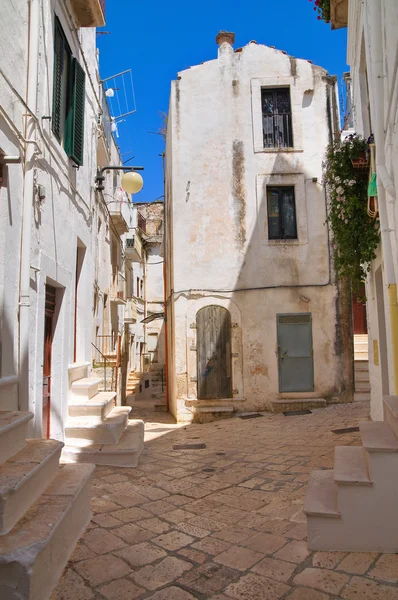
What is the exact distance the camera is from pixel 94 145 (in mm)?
8273

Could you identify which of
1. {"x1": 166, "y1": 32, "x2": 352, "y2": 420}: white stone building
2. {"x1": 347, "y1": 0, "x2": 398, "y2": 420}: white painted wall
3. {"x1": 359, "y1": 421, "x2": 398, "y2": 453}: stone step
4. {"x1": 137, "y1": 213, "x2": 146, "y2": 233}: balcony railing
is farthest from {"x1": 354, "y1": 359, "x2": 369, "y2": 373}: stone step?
{"x1": 137, "y1": 213, "x2": 146, "y2": 233}: balcony railing

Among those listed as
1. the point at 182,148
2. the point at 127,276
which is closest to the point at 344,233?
the point at 182,148

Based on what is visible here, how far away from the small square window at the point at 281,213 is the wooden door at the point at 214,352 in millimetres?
2445

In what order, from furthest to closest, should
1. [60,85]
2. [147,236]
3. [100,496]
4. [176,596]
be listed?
[147,236] < [60,85] < [100,496] < [176,596]

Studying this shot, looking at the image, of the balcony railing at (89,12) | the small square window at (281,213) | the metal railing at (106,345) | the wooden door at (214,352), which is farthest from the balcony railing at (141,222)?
the balcony railing at (89,12)

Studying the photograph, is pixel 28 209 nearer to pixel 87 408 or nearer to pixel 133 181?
pixel 87 408

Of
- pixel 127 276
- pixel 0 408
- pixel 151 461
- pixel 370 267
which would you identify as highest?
pixel 127 276

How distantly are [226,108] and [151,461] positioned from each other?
919 centimetres

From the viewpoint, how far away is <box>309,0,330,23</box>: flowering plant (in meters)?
7.18

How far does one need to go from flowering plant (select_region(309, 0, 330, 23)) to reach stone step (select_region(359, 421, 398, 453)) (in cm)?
661

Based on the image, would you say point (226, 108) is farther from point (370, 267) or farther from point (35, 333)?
point (35, 333)

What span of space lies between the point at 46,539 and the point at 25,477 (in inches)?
16.6

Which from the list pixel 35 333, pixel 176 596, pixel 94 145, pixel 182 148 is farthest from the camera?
pixel 182 148

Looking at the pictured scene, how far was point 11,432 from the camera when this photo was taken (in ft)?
10.8
